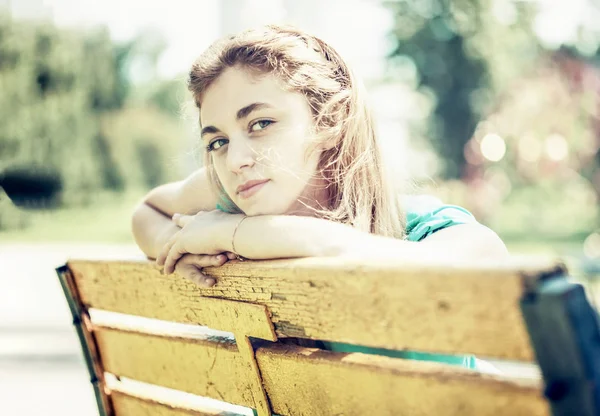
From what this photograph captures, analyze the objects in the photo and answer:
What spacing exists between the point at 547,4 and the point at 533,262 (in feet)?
72.8

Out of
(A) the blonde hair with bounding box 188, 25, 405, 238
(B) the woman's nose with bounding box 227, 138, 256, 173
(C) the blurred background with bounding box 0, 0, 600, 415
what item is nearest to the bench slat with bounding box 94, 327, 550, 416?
(B) the woman's nose with bounding box 227, 138, 256, 173

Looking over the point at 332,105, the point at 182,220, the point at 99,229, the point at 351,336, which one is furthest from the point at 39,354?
the point at 99,229

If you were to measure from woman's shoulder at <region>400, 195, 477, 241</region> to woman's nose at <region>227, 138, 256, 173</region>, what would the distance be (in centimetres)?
43

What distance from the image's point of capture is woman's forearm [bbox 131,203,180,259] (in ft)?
5.21

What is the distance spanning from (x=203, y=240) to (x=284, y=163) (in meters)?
0.33

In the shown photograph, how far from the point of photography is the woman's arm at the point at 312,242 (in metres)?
1.01

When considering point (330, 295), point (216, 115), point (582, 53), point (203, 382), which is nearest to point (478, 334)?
point (330, 295)

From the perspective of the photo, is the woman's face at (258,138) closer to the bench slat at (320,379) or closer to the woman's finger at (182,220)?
the woman's finger at (182,220)

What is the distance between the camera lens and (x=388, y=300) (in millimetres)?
787

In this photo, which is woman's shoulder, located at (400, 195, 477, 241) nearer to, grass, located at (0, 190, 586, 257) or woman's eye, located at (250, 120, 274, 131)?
woman's eye, located at (250, 120, 274, 131)

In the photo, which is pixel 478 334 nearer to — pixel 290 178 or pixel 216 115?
pixel 290 178

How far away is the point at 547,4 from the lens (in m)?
20.0

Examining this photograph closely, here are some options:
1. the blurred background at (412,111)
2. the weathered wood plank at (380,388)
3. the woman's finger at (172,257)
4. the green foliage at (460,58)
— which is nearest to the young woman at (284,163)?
the woman's finger at (172,257)

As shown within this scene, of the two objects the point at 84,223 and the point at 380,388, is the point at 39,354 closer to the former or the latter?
the point at 380,388
